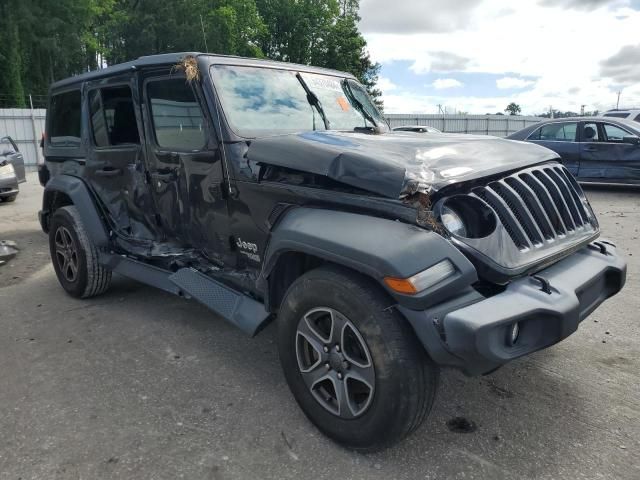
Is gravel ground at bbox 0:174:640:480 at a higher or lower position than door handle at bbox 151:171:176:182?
lower

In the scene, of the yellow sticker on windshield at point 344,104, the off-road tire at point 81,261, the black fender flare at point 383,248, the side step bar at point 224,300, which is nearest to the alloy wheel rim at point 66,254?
the off-road tire at point 81,261

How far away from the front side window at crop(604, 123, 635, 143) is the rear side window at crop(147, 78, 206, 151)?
900 cm

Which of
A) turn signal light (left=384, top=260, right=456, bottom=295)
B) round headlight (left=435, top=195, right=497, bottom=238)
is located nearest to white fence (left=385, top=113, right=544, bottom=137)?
round headlight (left=435, top=195, right=497, bottom=238)

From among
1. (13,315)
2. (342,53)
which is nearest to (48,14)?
(342,53)

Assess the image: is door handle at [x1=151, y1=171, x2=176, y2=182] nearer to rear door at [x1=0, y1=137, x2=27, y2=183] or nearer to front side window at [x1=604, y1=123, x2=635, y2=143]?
rear door at [x1=0, y1=137, x2=27, y2=183]

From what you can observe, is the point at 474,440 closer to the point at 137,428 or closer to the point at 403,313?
the point at 403,313

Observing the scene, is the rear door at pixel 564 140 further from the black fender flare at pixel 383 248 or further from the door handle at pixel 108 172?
the black fender flare at pixel 383 248

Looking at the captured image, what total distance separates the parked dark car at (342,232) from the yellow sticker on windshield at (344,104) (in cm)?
4

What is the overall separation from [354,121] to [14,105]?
32090 mm

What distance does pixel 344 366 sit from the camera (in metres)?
2.42

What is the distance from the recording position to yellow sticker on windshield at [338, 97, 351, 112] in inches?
152

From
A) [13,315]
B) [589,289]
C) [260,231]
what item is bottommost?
[13,315]

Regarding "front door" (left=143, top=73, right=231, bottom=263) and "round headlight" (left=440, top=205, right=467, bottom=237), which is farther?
"front door" (left=143, top=73, right=231, bottom=263)

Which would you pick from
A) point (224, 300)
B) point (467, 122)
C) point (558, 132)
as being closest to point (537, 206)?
point (224, 300)
